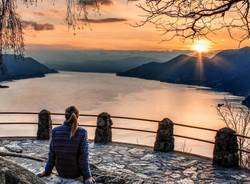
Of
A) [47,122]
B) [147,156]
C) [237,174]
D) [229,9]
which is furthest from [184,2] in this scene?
[47,122]

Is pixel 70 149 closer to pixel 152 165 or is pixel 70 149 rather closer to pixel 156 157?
pixel 152 165

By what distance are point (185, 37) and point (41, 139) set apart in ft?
37.0

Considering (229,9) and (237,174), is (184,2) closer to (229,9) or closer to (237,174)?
(229,9)

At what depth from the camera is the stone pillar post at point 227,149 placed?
1438 cm

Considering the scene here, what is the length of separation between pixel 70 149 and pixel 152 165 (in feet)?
23.2

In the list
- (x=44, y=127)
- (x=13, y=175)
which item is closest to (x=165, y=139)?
(x=44, y=127)

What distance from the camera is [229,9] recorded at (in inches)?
315

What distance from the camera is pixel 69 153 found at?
25.3 feet

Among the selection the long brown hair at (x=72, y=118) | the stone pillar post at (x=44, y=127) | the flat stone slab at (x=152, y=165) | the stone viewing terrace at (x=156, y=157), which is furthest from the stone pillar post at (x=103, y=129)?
the long brown hair at (x=72, y=118)

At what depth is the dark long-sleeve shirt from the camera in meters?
7.59

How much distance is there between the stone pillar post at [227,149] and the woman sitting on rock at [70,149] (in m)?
7.74

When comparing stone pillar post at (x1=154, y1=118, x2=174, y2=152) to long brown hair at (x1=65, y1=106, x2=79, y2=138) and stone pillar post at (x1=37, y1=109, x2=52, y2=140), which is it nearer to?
stone pillar post at (x1=37, y1=109, x2=52, y2=140)

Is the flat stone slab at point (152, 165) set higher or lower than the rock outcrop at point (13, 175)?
lower

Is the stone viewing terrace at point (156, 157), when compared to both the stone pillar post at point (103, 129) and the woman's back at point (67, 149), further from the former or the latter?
the woman's back at point (67, 149)
